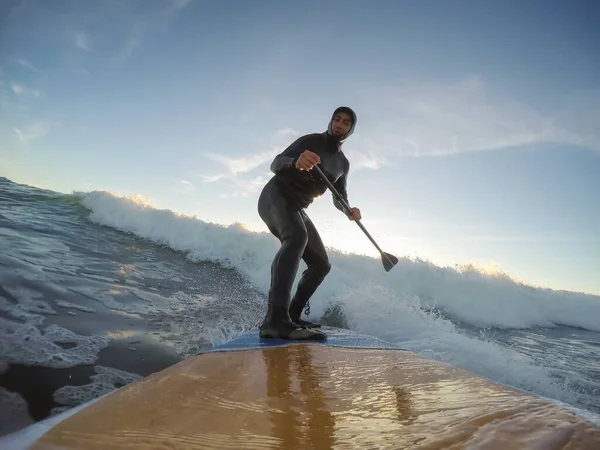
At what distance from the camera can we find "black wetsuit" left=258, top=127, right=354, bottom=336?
3021mm

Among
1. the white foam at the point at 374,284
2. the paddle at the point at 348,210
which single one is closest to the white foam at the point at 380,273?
the white foam at the point at 374,284

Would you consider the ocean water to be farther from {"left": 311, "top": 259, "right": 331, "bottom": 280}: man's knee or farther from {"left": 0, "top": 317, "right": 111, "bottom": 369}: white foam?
{"left": 311, "top": 259, "right": 331, "bottom": 280}: man's knee

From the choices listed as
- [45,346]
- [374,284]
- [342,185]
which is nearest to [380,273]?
[374,284]

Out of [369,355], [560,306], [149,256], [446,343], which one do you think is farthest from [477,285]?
[369,355]

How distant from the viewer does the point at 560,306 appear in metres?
14.2

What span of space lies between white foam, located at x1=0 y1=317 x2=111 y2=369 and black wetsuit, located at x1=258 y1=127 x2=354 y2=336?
4.56 feet

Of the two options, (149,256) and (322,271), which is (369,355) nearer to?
(322,271)

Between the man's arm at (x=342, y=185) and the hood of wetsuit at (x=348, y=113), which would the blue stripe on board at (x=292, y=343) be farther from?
the hood of wetsuit at (x=348, y=113)

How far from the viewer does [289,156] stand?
3.50 metres

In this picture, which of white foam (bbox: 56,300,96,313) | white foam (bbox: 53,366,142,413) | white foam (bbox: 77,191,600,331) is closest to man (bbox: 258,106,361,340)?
white foam (bbox: 53,366,142,413)

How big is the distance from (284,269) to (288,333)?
1.81 ft

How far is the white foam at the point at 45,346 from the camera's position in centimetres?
215

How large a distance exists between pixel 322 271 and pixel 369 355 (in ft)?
4.53

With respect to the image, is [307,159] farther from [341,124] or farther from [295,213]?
[341,124]
